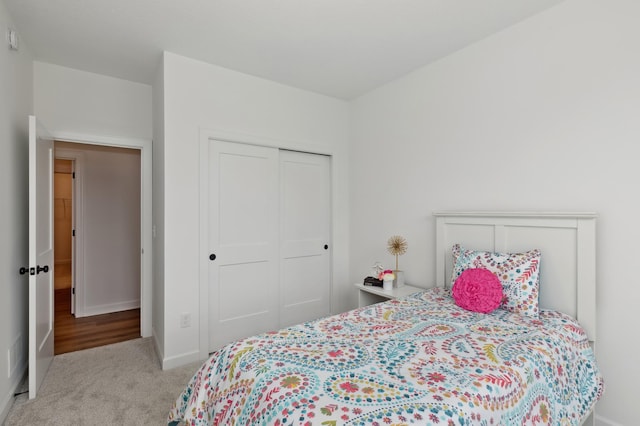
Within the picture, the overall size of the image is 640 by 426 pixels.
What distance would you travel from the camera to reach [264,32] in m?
2.37

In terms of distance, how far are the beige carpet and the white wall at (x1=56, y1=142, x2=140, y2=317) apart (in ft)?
4.47

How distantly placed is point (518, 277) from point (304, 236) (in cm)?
210

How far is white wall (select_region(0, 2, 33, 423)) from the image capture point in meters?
2.02

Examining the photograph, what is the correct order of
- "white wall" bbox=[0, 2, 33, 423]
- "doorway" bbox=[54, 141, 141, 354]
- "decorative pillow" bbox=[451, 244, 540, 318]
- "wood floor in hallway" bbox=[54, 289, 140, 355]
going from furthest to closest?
1. "doorway" bbox=[54, 141, 141, 354]
2. "wood floor in hallway" bbox=[54, 289, 140, 355]
3. "white wall" bbox=[0, 2, 33, 423]
4. "decorative pillow" bbox=[451, 244, 540, 318]

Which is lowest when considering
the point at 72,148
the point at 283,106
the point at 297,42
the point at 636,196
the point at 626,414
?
the point at 626,414

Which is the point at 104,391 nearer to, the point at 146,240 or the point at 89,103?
the point at 146,240

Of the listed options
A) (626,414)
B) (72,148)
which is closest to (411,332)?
(626,414)

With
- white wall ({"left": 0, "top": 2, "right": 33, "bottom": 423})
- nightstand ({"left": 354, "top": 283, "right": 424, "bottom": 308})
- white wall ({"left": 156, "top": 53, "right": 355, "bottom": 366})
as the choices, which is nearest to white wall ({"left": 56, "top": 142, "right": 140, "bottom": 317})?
white wall ({"left": 0, "top": 2, "right": 33, "bottom": 423})

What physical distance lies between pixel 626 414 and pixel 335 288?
8.08 ft

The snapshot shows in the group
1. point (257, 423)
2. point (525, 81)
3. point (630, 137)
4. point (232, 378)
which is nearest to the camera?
point (257, 423)

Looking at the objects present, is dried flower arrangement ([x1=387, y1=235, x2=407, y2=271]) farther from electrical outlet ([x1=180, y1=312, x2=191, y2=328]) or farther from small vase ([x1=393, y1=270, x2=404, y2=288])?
electrical outlet ([x1=180, y1=312, x2=191, y2=328])

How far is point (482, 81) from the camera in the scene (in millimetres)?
2469

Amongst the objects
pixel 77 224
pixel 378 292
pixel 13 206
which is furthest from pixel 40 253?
pixel 378 292

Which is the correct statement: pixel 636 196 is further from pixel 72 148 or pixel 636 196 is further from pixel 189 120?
pixel 72 148
